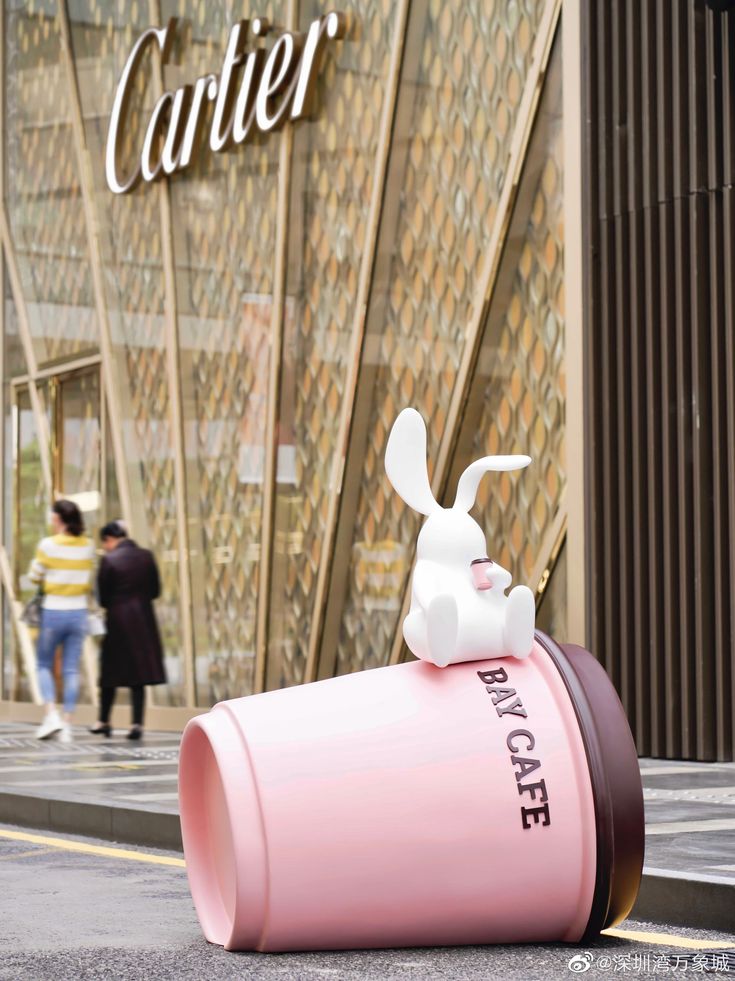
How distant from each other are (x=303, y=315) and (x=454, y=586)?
862 centimetres

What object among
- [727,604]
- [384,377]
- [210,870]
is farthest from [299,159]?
[210,870]

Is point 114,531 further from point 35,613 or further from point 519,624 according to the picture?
point 519,624

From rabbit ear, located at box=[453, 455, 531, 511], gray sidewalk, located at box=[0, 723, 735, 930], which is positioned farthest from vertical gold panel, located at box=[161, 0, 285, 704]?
rabbit ear, located at box=[453, 455, 531, 511]

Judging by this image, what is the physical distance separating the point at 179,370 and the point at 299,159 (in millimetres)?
2292

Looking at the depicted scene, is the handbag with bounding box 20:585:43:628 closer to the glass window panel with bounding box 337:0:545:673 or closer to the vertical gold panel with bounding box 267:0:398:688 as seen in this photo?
the vertical gold panel with bounding box 267:0:398:688

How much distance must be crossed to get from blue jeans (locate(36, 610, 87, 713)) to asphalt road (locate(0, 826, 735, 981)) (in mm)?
6313

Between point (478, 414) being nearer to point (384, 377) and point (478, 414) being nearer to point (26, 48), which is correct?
point (384, 377)

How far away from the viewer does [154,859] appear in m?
6.89

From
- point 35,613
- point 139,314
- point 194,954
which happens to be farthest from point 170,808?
point 139,314

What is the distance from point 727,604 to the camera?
9438 mm

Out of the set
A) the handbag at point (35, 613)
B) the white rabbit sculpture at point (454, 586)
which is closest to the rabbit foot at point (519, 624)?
the white rabbit sculpture at point (454, 586)

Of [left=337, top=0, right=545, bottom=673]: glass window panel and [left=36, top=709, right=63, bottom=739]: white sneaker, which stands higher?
[left=337, top=0, right=545, bottom=673]: glass window panel

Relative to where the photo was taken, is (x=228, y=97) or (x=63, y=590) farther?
(x=228, y=97)

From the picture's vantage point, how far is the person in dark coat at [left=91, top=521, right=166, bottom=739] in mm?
12188
